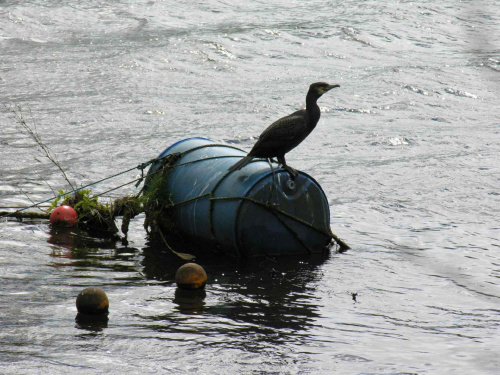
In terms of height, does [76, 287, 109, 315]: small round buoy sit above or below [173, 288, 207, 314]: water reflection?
above

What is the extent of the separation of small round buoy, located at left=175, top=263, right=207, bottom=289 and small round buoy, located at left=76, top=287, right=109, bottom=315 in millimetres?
983

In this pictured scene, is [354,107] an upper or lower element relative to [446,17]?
lower

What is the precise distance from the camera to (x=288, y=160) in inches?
541

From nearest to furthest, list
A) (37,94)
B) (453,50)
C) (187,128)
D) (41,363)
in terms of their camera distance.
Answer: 1. (41,363)
2. (187,128)
3. (37,94)
4. (453,50)

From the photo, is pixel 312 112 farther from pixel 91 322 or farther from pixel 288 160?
pixel 288 160

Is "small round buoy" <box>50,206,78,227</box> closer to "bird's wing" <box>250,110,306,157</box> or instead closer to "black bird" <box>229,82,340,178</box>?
"black bird" <box>229,82,340,178</box>

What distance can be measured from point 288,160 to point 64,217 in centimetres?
513

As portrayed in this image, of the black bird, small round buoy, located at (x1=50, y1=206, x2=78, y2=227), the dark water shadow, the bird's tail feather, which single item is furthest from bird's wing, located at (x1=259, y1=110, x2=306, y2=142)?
small round buoy, located at (x1=50, y1=206, x2=78, y2=227)

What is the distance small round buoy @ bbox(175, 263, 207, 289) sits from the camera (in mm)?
7289

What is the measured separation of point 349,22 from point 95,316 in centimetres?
2152

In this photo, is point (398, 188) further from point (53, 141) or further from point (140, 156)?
point (53, 141)

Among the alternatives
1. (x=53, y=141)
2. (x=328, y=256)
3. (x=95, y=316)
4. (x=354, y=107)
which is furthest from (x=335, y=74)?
(x=95, y=316)

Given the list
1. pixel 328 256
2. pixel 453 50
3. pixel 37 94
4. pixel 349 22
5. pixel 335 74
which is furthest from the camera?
pixel 349 22

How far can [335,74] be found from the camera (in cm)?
2123
